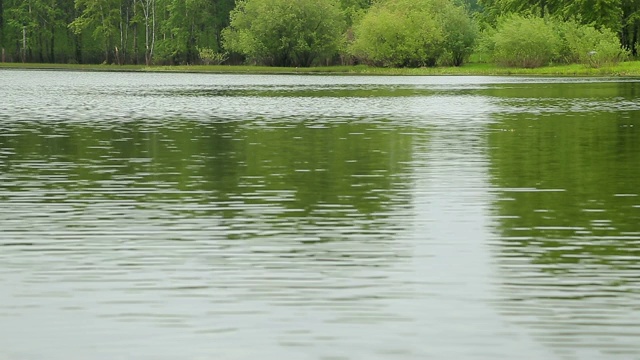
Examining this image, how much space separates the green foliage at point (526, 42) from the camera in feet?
366

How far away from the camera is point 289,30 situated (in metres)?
130

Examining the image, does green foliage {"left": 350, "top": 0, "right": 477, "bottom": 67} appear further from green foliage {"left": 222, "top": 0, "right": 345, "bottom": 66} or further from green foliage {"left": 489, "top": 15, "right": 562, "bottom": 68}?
green foliage {"left": 489, "top": 15, "right": 562, "bottom": 68}

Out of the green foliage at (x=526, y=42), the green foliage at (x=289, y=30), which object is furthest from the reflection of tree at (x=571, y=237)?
the green foliage at (x=289, y=30)

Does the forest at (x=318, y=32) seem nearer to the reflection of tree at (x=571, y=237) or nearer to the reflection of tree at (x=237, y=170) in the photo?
the reflection of tree at (x=237, y=170)

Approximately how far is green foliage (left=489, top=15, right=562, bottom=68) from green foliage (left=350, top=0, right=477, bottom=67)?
6.61 meters

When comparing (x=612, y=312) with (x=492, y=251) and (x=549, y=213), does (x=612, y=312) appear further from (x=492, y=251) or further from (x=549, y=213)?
(x=549, y=213)

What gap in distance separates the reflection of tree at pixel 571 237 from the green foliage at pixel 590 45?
80146 mm

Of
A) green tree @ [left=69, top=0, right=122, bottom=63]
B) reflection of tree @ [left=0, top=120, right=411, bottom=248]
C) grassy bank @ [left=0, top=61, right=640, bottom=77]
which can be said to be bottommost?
grassy bank @ [left=0, top=61, right=640, bottom=77]

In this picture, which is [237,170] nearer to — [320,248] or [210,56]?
[320,248]

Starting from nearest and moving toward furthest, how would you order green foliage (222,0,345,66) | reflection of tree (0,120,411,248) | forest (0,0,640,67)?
reflection of tree (0,120,411,248) → forest (0,0,640,67) → green foliage (222,0,345,66)

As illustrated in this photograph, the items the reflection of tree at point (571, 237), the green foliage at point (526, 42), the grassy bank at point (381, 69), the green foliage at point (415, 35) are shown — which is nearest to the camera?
the reflection of tree at point (571, 237)

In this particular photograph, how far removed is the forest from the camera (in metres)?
114

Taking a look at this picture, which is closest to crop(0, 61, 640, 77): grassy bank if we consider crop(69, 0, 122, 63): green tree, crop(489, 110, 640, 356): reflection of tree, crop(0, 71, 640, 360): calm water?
crop(69, 0, 122, 63): green tree

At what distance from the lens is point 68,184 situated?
22.2 m
